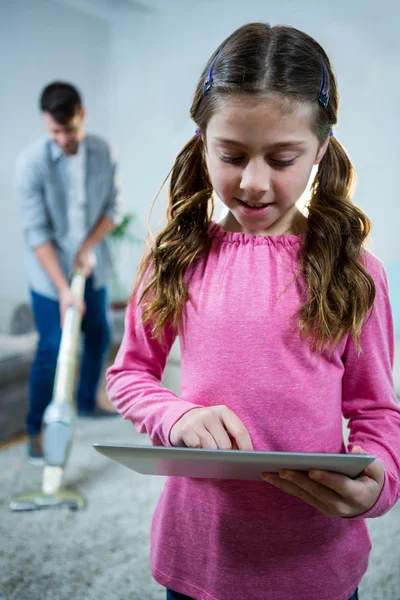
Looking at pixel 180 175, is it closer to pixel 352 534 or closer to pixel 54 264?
pixel 352 534

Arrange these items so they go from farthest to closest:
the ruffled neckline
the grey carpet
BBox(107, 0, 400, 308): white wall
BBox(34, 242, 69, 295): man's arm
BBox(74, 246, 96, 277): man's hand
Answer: BBox(107, 0, 400, 308): white wall → BBox(74, 246, 96, 277): man's hand → BBox(34, 242, 69, 295): man's arm → the grey carpet → the ruffled neckline

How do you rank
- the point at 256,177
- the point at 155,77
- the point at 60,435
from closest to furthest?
1. the point at 256,177
2. the point at 60,435
3. the point at 155,77

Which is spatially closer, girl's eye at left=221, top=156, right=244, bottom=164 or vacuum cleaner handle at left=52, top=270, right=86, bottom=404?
girl's eye at left=221, top=156, right=244, bottom=164

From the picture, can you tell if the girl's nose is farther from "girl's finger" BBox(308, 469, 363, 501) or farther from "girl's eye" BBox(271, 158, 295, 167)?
"girl's finger" BBox(308, 469, 363, 501)

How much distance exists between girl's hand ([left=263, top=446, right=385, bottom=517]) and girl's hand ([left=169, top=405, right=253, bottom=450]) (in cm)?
5

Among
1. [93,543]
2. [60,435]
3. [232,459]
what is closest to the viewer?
[232,459]

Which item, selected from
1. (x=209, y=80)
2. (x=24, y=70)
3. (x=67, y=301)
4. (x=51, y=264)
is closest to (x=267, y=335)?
(x=209, y=80)

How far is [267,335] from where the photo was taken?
2.41 feet

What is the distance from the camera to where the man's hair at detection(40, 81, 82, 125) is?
7.45ft

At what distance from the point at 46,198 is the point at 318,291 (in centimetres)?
181

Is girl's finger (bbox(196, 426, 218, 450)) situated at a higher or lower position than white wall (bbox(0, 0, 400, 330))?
lower

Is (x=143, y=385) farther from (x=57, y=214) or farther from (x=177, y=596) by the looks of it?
(x=57, y=214)

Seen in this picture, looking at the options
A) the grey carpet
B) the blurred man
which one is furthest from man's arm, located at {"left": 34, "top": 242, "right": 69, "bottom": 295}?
the grey carpet

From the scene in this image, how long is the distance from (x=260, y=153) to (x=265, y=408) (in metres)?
0.28
